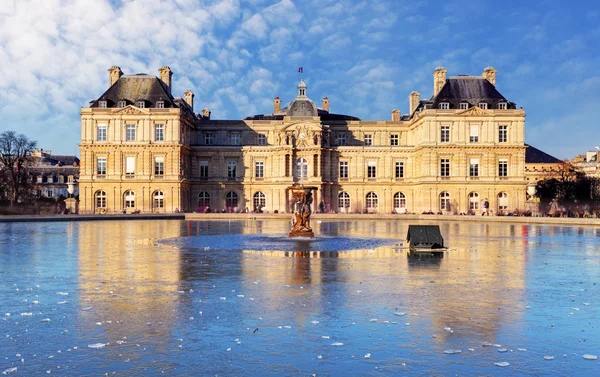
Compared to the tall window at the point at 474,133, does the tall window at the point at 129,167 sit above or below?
below

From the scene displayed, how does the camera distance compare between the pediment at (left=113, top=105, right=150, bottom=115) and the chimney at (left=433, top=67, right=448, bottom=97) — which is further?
the chimney at (left=433, top=67, right=448, bottom=97)

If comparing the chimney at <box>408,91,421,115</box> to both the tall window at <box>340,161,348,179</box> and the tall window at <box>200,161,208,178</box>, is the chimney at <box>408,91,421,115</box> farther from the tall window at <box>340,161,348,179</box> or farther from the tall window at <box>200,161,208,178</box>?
the tall window at <box>200,161,208,178</box>

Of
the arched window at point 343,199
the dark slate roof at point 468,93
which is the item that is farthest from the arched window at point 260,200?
the dark slate roof at point 468,93

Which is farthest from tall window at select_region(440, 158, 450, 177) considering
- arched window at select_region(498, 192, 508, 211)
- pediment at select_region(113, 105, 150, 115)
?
pediment at select_region(113, 105, 150, 115)

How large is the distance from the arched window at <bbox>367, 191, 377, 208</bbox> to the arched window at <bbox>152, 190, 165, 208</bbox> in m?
24.8

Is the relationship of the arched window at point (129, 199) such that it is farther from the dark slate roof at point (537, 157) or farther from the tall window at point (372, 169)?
the dark slate roof at point (537, 157)

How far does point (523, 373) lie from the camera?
8.01 metres

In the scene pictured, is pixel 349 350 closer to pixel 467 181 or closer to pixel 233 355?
pixel 233 355

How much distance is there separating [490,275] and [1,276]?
12.9 m

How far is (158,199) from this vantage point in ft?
235

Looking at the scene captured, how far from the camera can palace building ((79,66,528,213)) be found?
7075 centimetres

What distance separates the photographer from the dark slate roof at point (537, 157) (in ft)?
395

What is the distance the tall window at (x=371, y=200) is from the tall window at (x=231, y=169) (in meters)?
16.7

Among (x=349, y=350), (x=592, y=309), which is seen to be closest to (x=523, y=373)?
(x=349, y=350)
